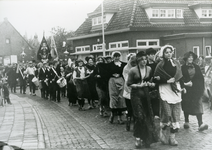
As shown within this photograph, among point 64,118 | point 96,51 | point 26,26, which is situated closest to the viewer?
point 26,26

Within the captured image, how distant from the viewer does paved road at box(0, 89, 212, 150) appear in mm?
6457

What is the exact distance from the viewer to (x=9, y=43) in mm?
8227

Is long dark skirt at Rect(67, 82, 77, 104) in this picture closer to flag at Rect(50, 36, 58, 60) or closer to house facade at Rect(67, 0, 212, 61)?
flag at Rect(50, 36, 58, 60)

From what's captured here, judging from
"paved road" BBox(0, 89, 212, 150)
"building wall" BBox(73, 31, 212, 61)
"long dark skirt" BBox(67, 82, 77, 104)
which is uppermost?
"building wall" BBox(73, 31, 212, 61)

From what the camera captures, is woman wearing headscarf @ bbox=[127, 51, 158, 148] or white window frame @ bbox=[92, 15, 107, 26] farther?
white window frame @ bbox=[92, 15, 107, 26]

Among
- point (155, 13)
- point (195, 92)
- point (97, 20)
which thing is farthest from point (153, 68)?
point (97, 20)

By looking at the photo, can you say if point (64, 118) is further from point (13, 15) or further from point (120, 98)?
point (13, 15)

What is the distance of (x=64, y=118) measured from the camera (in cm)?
1018

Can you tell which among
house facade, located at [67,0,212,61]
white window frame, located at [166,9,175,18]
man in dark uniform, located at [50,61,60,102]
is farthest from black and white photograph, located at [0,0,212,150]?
white window frame, located at [166,9,175,18]

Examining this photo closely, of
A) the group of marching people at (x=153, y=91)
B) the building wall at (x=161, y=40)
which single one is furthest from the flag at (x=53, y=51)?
the group of marching people at (x=153, y=91)

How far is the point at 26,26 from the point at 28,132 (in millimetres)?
2740

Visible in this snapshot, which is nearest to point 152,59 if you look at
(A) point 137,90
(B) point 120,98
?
(B) point 120,98

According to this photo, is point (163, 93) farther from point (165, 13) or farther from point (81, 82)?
point (165, 13)

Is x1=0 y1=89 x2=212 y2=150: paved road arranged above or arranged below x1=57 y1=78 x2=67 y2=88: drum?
below
